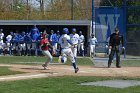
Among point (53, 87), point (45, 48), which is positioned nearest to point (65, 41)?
point (45, 48)

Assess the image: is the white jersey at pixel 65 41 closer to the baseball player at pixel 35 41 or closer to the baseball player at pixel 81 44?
the baseball player at pixel 81 44

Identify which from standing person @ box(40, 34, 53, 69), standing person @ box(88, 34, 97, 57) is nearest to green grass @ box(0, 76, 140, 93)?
standing person @ box(40, 34, 53, 69)

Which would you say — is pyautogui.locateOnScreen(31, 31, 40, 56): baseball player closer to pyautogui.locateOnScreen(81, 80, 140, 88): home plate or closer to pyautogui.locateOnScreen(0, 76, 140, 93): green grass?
pyautogui.locateOnScreen(0, 76, 140, 93): green grass

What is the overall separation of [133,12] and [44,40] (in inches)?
493

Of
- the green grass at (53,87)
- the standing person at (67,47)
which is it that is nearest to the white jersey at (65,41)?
the standing person at (67,47)

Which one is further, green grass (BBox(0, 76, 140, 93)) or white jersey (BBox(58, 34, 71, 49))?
white jersey (BBox(58, 34, 71, 49))

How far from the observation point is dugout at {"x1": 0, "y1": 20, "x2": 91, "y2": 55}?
34.6 metres

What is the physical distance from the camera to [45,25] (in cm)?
3528

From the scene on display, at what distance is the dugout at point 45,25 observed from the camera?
34.6 m

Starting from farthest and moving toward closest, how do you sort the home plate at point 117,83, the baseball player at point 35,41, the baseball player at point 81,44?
the baseball player at point 35,41 < the baseball player at point 81,44 < the home plate at point 117,83

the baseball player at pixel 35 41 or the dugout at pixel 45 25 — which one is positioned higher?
the dugout at pixel 45 25

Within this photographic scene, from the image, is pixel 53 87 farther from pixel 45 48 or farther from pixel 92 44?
pixel 92 44

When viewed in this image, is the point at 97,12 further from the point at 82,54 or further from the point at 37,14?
the point at 37,14

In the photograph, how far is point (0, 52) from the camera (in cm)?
3438
